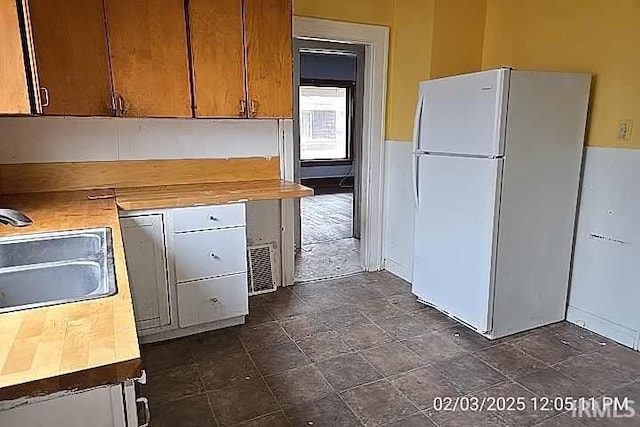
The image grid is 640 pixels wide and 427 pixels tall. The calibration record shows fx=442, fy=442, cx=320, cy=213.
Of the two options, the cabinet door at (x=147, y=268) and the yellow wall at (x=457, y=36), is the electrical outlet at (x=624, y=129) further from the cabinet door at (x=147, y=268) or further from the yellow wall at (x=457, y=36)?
the cabinet door at (x=147, y=268)

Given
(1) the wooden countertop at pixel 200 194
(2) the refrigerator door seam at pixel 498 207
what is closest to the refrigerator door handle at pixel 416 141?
(2) the refrigerator door seam at pixel 498 207

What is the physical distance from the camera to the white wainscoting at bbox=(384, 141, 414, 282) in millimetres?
3557

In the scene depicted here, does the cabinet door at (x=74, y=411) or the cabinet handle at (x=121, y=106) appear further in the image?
the cabinet handle at (x=121, y=106)

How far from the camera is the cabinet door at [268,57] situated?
2.74 meters

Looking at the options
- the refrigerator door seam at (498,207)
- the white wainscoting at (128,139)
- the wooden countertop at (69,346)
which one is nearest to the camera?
the wooden countertop at (69,346)

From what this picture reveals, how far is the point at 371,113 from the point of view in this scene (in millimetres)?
3621

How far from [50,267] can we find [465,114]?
7.22 ft

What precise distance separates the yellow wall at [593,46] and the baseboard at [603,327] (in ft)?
3.47

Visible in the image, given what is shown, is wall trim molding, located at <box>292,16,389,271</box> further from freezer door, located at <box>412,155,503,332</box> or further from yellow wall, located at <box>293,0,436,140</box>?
freezer door, located at <box>412,155,503,332</box>

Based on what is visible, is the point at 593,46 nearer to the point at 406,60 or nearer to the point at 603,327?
the point at 406,60

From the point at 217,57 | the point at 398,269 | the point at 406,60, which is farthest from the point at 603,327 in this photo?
the point at 217,57

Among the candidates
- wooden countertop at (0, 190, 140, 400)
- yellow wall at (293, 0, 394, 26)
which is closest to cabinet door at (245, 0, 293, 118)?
yellow wall at (293, 0, 394, 26)

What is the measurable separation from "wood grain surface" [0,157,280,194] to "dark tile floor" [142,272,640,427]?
3.29 ft

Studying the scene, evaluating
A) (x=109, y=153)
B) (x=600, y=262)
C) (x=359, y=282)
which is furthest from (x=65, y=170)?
(x=600, y=262)
